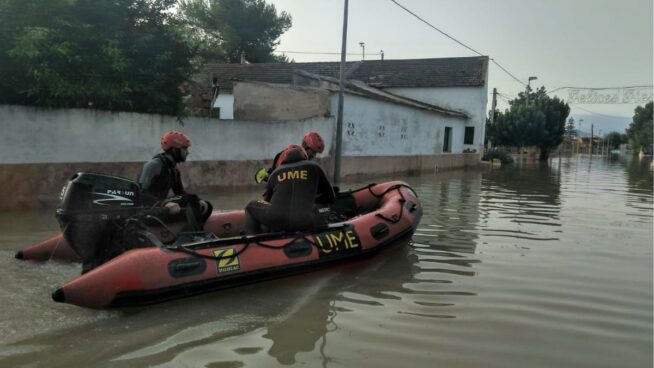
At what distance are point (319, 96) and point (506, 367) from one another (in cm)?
1362

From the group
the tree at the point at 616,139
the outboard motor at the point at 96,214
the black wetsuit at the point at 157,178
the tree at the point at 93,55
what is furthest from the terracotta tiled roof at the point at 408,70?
the tree at the point at 616,139

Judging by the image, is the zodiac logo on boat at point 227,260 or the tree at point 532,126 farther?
the tree at point 532,126

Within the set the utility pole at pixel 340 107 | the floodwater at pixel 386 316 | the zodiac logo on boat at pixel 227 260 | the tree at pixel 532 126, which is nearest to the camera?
the floodwater at pixel 386 316

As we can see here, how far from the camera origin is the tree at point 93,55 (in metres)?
8.77

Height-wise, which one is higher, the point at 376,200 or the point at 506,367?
the point at 376,200

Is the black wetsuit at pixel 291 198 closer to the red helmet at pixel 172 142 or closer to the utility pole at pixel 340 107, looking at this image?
the red helmet at pixel 172 142

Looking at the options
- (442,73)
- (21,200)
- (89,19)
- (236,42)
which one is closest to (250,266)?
(21,200)

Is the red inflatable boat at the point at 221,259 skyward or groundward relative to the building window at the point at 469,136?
groundward

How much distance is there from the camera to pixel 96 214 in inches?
184

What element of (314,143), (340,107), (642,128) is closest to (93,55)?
(314,143)

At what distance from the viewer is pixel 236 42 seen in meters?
36.1

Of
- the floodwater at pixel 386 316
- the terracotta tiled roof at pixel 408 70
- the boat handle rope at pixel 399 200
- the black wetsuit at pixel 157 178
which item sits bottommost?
the floodwater at pixel 386 316

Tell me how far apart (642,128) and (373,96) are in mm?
65357

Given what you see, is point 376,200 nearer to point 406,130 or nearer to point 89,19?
point 89,19
